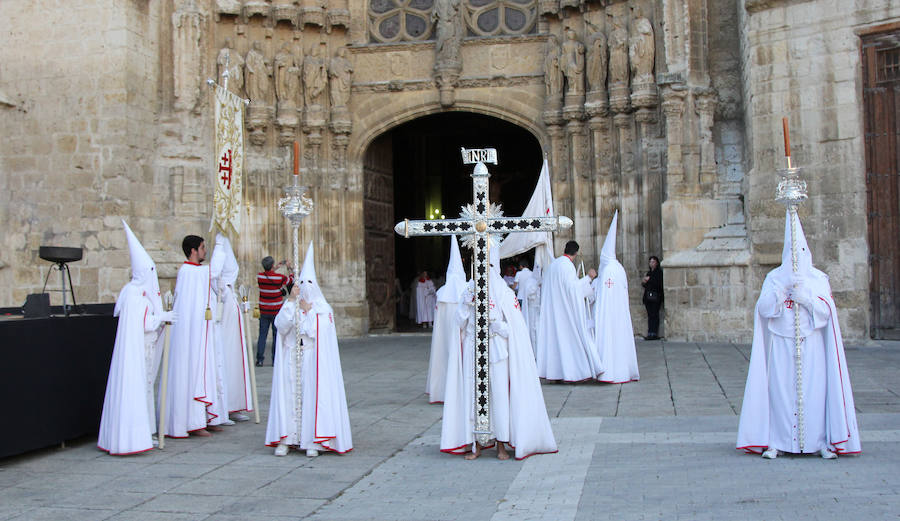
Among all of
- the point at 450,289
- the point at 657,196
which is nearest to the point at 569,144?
the point at 657,196

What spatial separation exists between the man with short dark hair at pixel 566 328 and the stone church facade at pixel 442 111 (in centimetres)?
431

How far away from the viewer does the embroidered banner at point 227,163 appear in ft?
30.5

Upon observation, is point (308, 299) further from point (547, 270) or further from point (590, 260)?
point (590, 260)

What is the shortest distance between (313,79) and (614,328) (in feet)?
28.7

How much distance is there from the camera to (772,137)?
1453 centimetres

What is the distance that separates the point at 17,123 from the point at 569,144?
9.55 m

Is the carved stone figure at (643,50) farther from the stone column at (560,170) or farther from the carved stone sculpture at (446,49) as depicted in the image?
the carved stone sculpture at (446,49)

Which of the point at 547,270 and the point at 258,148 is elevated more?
the point at 258,148

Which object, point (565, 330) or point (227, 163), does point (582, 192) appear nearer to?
point (565, 330)

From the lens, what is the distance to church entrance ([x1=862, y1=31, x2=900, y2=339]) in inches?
545

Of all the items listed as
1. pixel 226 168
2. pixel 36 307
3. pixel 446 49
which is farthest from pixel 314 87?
pixel 36 307

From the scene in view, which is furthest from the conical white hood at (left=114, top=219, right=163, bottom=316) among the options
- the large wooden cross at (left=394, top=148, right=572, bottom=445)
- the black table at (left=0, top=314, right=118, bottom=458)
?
the large wooden cross at (left=394, top=148, right=572, bottom=445)

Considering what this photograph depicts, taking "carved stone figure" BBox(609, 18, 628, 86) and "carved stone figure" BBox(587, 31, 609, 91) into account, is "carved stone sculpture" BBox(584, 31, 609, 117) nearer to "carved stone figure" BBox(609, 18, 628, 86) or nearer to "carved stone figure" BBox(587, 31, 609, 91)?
"carved stone figure" BBox(587, 31, 609, 91)

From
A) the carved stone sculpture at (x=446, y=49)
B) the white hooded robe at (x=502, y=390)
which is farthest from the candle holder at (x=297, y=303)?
the carved stone sculpture at (x=446, y=49)
